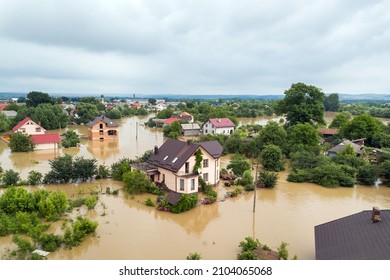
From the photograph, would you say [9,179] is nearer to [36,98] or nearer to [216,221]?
[216,221]

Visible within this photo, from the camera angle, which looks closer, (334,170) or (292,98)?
(334,170)

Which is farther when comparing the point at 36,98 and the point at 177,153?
the point at 36,98

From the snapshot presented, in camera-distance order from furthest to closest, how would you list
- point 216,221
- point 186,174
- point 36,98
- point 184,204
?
point 36,98, point 186,174, point 184,204, point 216,221

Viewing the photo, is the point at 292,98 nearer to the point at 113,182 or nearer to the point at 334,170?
the point at 334,170

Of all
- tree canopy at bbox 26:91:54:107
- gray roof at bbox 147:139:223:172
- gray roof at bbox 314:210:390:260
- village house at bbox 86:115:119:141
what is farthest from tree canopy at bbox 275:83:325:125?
tree canopy at bbox 26:91:54:107

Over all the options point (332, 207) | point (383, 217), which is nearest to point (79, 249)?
point (383, 217)

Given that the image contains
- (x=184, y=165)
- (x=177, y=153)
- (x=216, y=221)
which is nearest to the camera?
(x=216, y=221)

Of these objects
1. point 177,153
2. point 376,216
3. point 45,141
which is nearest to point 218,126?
Answer: point 45,141

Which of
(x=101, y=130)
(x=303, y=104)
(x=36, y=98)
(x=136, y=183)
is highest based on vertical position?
(x=36, y=98)
